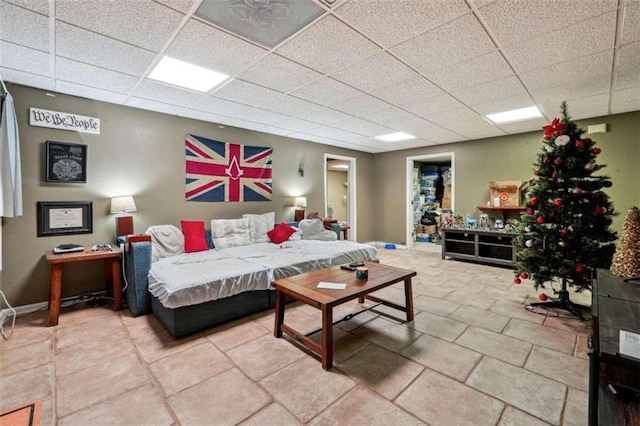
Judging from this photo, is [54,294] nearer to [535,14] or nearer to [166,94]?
[166,94]

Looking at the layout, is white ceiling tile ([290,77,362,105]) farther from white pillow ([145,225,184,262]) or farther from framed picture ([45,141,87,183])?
framed picture ([45,141,87,183])

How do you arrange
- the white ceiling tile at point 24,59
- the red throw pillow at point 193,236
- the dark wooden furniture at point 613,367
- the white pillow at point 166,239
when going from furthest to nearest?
the red throw pillow at point 193,236 < the white pillow at point 166,239 < the white ceiling tile at point 24,59 < the dark wooden furniture at point 613,367

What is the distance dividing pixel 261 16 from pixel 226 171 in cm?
303

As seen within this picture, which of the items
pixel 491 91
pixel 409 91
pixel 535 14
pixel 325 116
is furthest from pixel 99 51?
pixel 491 91

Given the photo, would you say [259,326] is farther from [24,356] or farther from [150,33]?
[150,33]

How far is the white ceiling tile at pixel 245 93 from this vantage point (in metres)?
3.02

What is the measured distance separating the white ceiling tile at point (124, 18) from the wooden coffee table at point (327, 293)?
2127mm

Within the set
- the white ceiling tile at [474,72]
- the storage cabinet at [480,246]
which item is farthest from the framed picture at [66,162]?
the storage cabinet at [480,246]

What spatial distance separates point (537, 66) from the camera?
257 centimetres

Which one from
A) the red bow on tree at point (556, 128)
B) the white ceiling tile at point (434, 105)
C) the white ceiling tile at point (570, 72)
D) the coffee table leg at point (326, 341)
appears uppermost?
the white ceiling tile at point (434, 105)

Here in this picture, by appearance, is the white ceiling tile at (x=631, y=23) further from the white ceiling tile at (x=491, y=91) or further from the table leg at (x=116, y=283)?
the table leg at (x=116, y=283)

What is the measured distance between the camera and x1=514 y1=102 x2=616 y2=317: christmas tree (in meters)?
2.79

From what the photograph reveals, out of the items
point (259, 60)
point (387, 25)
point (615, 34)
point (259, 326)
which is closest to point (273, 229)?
point (259, 326)

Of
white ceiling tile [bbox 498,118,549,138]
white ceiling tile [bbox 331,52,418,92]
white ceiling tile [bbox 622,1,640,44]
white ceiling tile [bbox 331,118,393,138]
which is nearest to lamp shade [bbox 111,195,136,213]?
white ceiling tile [bbox 331,52,418,92]
